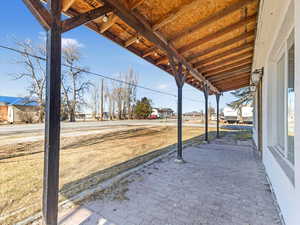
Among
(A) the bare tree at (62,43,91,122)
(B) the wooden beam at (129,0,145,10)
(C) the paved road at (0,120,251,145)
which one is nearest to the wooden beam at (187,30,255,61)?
(B) the wooden beam at (129,0,145,10)

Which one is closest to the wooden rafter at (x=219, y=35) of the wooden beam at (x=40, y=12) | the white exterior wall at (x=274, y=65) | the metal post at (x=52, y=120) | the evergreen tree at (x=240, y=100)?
the white exterior wall at (x=274, y=65)

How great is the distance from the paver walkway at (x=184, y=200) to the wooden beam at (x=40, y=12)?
223 centimetres

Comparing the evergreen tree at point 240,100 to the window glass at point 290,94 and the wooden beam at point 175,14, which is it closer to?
the window glass at point 290,94

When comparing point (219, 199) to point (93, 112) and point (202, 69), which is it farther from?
point (93, 112)

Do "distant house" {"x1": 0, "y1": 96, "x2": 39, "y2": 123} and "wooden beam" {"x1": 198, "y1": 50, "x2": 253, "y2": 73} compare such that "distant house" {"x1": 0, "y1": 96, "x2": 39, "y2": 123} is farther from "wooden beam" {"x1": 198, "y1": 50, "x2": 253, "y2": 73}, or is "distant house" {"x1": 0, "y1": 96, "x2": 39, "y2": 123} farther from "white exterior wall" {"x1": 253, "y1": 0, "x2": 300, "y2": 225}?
"white exterior wall" {"x1": 253, "y1": 0, "x2": 300, "y2": 225}

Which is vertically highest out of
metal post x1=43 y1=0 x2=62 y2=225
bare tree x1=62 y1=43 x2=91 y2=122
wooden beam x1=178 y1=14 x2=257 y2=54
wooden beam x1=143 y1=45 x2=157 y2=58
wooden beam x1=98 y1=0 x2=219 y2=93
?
bare tree x1=62 y1=43 x2=91 y2=122

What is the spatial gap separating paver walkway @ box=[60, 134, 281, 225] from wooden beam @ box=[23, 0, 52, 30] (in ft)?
7.32

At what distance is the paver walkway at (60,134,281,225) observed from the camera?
1801mm

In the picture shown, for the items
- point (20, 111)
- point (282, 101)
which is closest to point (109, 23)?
point (282, 101)

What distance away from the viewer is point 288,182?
1648 millimetres

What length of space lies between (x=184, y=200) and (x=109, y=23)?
3.16 meters

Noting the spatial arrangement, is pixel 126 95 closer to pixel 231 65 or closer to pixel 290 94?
pixel 231 65

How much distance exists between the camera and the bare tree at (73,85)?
17.8 meters

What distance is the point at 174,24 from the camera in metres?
2.86
